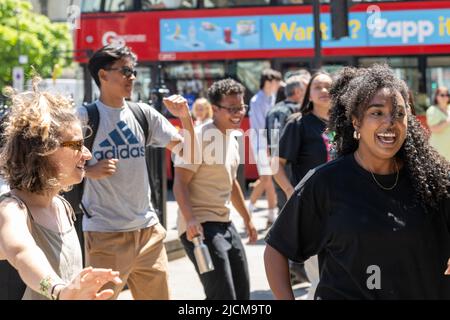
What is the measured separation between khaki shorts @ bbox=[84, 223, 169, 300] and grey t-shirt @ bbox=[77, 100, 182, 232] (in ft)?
0.19

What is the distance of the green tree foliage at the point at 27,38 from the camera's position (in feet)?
120

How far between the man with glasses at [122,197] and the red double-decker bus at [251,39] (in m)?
Result: 10.8

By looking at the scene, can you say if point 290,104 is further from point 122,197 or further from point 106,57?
point 122,197

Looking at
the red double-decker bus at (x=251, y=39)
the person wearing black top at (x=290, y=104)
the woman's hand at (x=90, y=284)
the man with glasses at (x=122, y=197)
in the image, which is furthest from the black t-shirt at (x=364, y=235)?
the red double-decker bus at (x=251, y=39)

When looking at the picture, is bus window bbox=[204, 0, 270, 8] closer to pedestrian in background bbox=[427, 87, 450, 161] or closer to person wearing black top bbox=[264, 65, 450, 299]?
pedestrian in background bbox=[427, 87, 450, 161]

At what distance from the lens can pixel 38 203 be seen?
3150 millimetres

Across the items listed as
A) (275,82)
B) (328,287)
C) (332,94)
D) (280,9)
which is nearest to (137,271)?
(332,94)

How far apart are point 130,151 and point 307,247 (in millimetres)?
2121

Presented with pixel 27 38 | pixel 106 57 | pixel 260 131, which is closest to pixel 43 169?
pixel 106 57

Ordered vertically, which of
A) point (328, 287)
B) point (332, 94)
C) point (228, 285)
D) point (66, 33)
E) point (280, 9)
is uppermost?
point (66, 33)

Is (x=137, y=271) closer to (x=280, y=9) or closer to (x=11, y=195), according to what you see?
(x=11, y=195)

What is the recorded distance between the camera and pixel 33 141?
10.1ft

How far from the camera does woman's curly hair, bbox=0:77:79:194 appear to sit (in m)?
3.07

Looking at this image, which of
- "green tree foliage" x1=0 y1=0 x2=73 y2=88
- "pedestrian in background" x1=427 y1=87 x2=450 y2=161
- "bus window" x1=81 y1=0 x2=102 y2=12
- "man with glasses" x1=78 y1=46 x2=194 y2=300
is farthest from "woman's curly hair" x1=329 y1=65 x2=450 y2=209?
"green tree foliage" x1=0 y1=0 x2=73 y2=88
